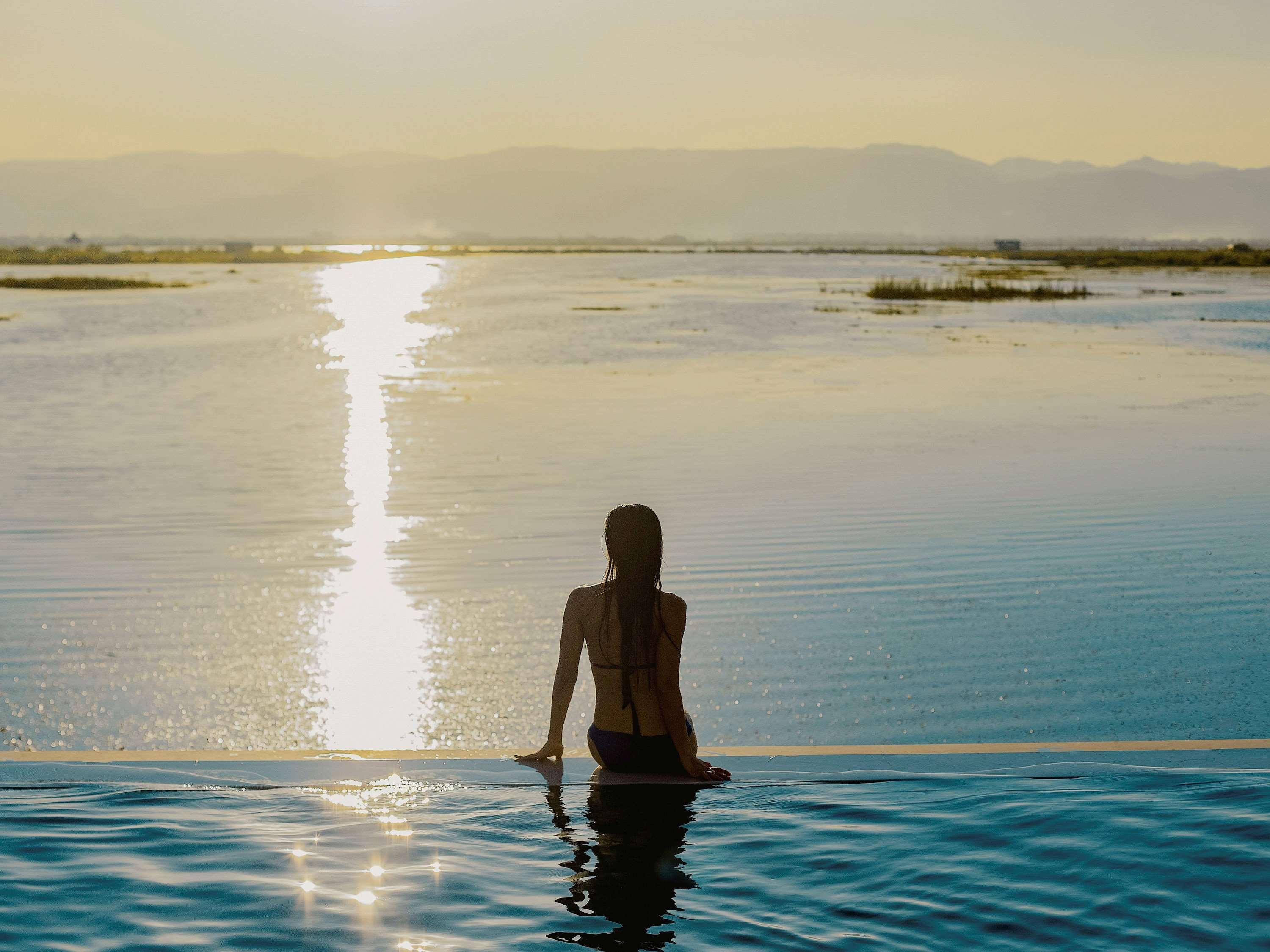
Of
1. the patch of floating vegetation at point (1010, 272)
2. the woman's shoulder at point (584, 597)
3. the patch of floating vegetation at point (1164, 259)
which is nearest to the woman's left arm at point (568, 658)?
the woman's shoulder at point (584, 597)

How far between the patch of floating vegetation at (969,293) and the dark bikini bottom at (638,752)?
59548 mm

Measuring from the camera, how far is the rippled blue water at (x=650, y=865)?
4.88 metres

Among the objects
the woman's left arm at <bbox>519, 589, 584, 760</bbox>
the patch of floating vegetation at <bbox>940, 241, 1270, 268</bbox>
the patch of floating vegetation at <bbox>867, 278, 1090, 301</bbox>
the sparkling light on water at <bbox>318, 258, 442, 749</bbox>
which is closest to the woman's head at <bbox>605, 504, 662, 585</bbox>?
the woman's left arm at <bbox>519, 589, 584, 760</bbox>

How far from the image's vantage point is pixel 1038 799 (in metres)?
5.89

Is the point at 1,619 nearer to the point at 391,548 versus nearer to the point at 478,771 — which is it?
the point at 391,548

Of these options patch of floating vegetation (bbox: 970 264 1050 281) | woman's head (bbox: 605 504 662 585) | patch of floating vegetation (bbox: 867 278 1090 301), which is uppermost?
patch of floating vegetation (bbox: 970 264 1050 281)

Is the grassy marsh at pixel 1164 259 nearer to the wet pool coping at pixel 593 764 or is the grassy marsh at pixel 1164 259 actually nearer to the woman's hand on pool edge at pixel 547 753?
the wet pool coping at pixel 593 764

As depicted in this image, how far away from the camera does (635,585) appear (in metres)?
5.67

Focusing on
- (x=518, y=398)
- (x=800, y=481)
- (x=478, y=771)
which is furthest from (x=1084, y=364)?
(x=478, y=771)

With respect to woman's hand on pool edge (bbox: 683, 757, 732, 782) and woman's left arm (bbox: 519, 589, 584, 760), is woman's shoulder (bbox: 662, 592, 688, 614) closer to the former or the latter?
woman's left arm (bbox: 519, 589, 584, 760)

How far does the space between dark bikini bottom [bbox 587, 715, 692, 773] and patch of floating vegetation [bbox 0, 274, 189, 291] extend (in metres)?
81.5

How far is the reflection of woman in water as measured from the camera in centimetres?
488

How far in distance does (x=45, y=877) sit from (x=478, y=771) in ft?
6.22

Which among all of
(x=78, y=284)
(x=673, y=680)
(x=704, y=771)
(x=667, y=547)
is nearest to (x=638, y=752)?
(x=704, y=771)
